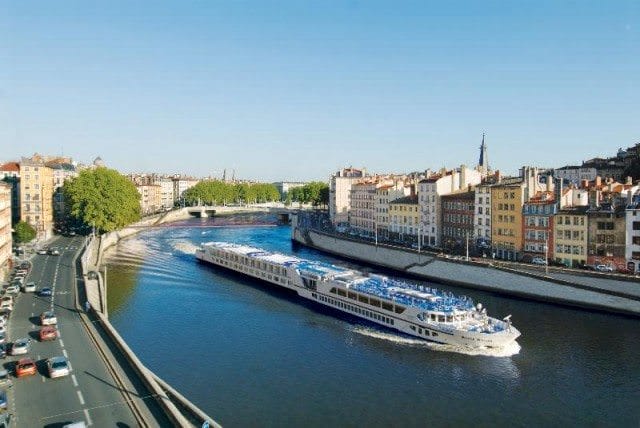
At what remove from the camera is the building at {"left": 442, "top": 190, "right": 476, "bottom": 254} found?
86.7 metres

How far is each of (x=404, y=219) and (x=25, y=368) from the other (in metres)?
78.1

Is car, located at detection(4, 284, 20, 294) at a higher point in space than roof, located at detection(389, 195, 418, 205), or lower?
lower

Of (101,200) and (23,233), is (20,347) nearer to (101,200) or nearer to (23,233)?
(23,233)

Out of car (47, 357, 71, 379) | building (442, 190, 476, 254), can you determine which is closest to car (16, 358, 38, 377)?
car (47, 357, 71, 379)

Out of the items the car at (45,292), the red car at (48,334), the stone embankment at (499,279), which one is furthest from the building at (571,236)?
the car at (45,292)

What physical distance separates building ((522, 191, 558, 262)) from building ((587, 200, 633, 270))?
4.91 meters

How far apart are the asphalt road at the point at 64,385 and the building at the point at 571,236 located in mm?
55257

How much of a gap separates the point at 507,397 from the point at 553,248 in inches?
1537

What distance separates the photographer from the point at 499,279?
68625mm

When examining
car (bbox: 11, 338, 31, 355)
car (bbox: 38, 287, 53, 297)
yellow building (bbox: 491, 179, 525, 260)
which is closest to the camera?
car (bbox: 11, 338, 31, 355)

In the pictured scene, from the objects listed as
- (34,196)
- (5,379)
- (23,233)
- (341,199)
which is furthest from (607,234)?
(34,196)

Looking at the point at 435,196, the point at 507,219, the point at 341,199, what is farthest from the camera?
the point at 341,199

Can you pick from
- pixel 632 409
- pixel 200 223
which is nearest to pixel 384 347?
pixel 632 409

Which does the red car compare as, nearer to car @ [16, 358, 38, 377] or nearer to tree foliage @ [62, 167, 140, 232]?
car @ [16, 358, 38, 377]
